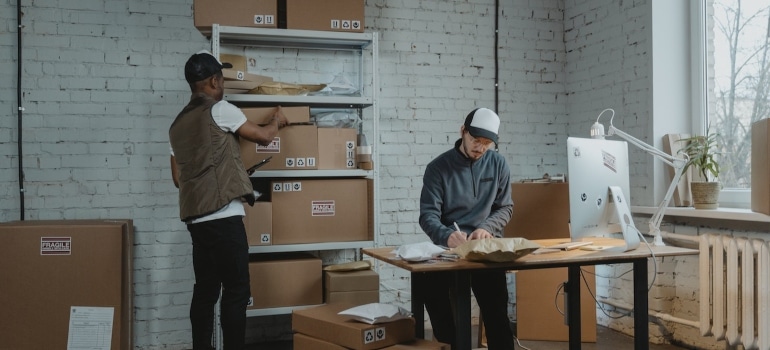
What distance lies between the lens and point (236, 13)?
361cm

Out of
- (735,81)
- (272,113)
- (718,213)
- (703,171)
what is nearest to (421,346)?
(272,113)

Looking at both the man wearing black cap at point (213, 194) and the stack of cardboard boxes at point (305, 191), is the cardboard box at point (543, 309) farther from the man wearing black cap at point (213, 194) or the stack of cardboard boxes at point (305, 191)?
the man wearing black cap at point (213, 194)

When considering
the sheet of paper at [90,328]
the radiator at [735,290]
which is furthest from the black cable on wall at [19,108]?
the radiator at [735,290]

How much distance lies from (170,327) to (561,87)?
3090 mm

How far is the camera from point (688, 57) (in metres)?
4.04

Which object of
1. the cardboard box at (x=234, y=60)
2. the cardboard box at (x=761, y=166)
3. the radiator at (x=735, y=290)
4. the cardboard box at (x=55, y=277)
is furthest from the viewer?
the cardboard box at (x=234, y=60)

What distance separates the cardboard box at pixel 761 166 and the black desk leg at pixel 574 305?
0.98 m

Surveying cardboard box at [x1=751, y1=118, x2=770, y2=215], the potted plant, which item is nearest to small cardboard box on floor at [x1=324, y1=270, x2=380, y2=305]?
the potted plant

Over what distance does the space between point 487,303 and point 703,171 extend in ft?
5.52

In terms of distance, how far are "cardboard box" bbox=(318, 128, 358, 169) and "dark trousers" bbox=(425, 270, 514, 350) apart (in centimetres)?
116

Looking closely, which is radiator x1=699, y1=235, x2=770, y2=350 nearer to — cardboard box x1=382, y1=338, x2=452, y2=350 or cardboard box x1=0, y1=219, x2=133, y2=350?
cardboard box x1=382, y1=338, x2=452, y2=350

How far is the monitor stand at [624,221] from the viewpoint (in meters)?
2.60

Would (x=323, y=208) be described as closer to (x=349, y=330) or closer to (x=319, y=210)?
(x=319, y=210)

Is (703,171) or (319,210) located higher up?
(703,171)
